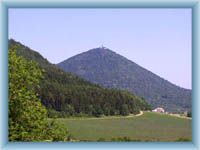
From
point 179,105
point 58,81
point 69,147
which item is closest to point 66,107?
point 58,81

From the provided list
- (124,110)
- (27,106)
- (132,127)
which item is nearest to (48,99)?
(27,106)

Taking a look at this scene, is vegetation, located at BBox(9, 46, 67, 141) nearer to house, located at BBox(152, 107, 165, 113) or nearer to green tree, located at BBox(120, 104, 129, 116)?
green tree, located at BBox(120, 104, 129, 116)

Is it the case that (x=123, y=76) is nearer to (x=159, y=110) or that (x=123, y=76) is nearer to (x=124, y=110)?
(x=124, y=110)

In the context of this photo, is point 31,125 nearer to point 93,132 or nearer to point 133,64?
point 93,132

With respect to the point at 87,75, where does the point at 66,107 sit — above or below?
below

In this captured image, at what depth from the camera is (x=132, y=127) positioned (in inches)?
207

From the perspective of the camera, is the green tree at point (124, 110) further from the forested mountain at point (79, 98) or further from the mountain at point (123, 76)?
the mountain at point (123, 76)

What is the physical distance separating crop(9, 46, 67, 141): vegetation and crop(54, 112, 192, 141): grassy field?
343 millimetres

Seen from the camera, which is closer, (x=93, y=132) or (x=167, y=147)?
(x=167, y=147)

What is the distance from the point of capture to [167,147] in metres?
3.83

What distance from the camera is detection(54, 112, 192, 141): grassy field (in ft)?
16.3

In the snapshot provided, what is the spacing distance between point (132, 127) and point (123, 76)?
879 mm

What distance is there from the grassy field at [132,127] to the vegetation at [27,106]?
343 millimetres

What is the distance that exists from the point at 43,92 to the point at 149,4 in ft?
9.23
